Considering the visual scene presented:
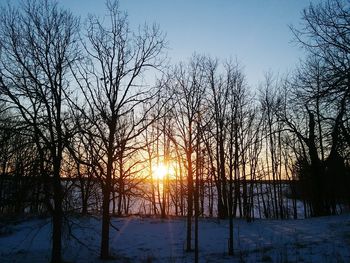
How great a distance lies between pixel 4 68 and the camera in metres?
13.4

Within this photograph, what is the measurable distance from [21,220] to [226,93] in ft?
56.0

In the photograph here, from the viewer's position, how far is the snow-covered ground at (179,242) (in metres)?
13.9

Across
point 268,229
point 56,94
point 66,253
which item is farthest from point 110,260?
point 268,229

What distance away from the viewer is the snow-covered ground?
1385cm

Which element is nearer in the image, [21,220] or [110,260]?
[110,260]

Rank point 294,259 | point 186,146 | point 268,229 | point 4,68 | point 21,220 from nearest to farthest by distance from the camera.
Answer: point 294,259
point 4,68
point 186,146
point 268,229
point 21,220

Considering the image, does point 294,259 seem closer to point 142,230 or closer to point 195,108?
point 195,108

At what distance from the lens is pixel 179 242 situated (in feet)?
65.4

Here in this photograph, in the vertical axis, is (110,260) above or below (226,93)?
below

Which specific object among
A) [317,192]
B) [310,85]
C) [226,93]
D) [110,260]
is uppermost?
[226,93]

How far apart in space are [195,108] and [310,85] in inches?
274

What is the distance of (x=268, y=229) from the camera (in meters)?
23.1

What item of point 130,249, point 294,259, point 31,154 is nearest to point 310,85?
point 294,259

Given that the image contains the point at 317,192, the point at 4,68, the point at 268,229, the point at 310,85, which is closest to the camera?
the point at 310,85
